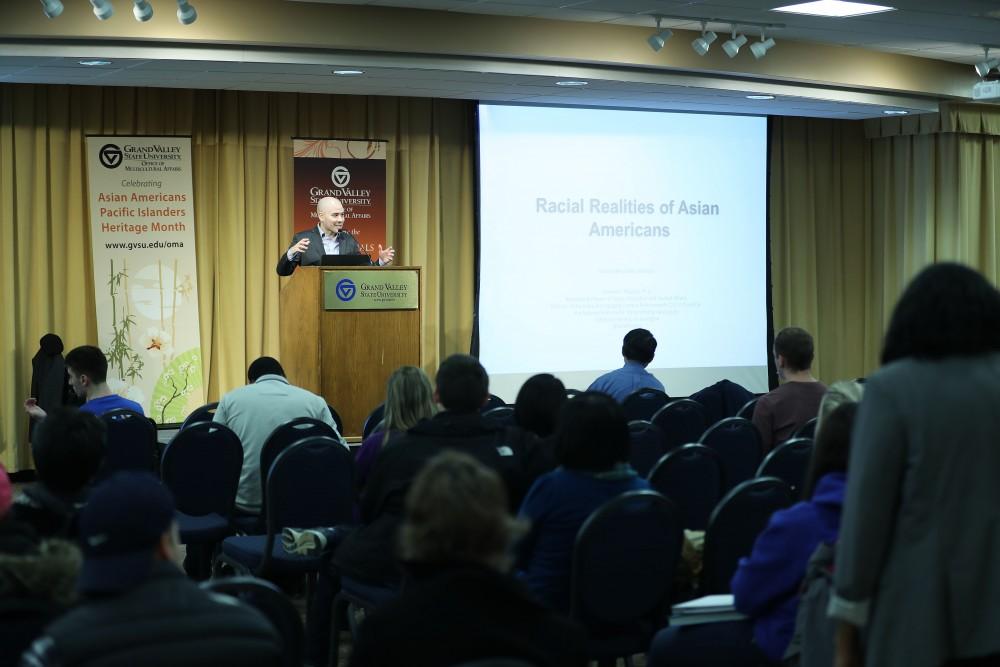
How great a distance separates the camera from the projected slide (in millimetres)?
11172

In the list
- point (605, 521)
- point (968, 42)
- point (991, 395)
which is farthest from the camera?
point (968, 42)

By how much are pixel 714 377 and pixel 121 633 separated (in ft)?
35.2

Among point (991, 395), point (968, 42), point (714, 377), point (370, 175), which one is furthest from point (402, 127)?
point (991, 395)

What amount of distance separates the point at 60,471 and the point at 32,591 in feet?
3.28

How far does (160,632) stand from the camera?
1.98 meters

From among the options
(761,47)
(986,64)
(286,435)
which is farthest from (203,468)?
(986,64)

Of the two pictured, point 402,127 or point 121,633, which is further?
point 402,127

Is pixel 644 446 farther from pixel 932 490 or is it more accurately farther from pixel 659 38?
pixel 659 38

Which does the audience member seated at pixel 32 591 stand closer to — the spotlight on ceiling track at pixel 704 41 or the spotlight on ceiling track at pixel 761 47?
the spotlight on ceiling track at pixel 704 41

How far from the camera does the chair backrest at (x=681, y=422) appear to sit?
6.27m

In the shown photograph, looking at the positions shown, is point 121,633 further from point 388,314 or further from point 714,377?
point 714,377

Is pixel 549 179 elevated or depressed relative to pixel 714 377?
elevated

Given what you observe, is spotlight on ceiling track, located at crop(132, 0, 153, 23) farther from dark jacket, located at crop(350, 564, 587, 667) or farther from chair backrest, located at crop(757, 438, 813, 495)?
dark jacket, located at crop(350, 564, 587, 667)

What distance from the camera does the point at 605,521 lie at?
3.44 meters
